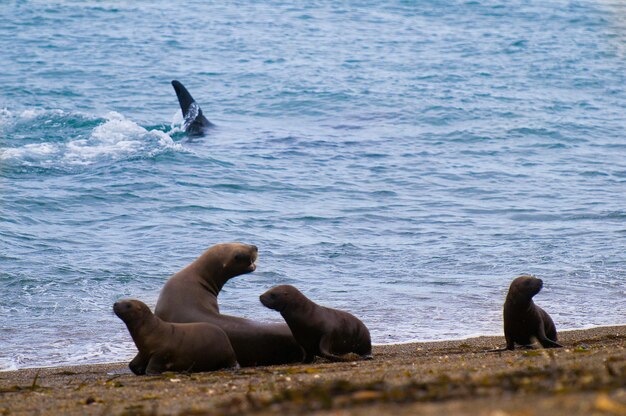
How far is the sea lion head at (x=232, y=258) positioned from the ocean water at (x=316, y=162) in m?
1.18

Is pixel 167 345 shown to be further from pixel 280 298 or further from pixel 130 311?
pixel 280 298

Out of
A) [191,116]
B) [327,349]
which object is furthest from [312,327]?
[191,116]

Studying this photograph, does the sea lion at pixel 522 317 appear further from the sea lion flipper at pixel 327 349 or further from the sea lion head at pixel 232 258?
the sea lion head at pixel 232 258

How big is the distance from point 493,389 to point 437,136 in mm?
19450

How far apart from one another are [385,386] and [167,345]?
10.3 ft

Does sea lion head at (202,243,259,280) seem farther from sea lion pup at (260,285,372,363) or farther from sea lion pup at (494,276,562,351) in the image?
sea lion pup at (494,276,562,351)

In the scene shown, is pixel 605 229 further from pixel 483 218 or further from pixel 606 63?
pixel 606 63

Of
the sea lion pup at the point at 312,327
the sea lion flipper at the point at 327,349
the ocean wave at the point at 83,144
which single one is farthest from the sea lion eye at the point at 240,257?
the ocean wave at the point at 83,144

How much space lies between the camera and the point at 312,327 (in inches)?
323

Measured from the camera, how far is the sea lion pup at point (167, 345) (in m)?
7.35

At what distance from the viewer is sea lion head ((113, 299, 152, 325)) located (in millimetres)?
7395

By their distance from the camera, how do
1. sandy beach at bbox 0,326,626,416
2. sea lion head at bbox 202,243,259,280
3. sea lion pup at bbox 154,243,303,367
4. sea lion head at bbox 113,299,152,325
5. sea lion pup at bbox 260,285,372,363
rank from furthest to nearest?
sea lion head at bbox 202,243,259,280 → sea lion pup at bbox 260,285,372,363 → sea lion pup at bbox 154,243,303,367 → sea lion head at bbox 113,299,152,325 → sandy beach at bbox 0,326,626,416

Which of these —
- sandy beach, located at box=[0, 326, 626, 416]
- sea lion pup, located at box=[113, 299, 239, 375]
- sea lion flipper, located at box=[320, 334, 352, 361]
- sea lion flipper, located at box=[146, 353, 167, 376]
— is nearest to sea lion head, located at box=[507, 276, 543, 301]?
sandy beach, located at box=[0, 326, 626, 416]

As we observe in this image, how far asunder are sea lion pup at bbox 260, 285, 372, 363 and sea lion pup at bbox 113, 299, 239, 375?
0.80m
